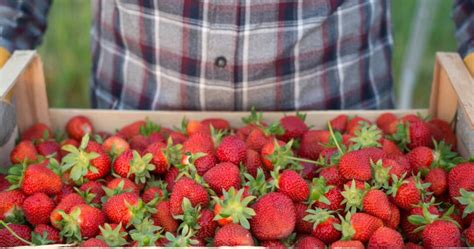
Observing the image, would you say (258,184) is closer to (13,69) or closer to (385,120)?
(385,120)

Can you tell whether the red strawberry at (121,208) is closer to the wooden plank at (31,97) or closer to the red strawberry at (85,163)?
the red strawberry at (85,163)

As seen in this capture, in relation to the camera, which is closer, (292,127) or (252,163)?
(252,163)

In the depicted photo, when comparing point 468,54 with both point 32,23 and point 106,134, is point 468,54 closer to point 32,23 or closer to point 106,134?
point 106,134

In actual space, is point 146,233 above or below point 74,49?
above

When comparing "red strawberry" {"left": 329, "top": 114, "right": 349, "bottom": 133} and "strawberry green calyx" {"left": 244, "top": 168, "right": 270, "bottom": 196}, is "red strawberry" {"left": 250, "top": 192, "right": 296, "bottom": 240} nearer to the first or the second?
"strawberry green calyx" {"left": 244, "top": 168, "right": 270, "bottom": 196}

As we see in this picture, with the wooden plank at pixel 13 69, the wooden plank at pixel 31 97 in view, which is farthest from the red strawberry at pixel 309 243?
the wooden plank at pixel 31 97

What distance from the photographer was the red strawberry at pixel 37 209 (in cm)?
104

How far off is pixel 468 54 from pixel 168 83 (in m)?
0.63

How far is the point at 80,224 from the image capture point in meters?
1.01

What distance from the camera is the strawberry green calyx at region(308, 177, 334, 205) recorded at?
40.5 inches

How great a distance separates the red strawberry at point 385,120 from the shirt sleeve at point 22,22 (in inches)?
31.2

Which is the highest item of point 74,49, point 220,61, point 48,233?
point 220,61

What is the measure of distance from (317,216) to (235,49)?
0.50 metres

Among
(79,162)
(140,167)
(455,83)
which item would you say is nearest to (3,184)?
(79,162)
